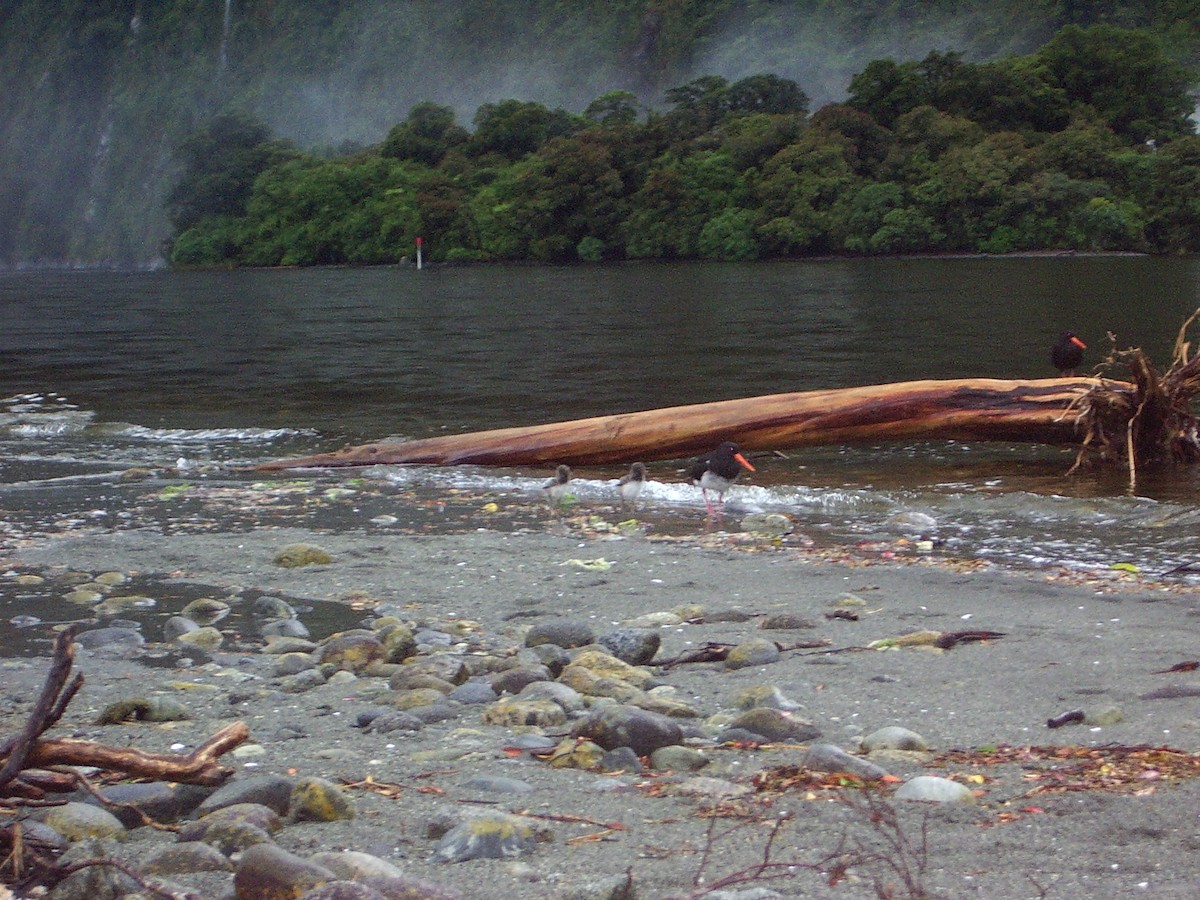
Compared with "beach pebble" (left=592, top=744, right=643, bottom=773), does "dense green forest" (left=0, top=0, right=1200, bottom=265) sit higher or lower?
higher

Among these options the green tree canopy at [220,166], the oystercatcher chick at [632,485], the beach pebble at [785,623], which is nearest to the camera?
the beach pebble at [785,623]

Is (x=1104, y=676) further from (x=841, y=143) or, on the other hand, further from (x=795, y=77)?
(x=795, y=77)

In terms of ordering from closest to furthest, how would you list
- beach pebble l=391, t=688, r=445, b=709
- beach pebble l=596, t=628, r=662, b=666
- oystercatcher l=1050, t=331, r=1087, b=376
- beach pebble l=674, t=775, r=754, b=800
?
beach pebble l=674, t=775, r=754, b=800
beach pebble l=391, t=688, r=445, b=709
beach pebble l=596, t=628, r=662, b=666
oystercatcher l=1050, t=331, r=1087, b=376

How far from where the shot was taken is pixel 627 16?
187 metres

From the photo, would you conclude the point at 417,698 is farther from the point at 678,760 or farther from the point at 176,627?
the point at 176,627

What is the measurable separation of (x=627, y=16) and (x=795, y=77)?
3866 centimetres

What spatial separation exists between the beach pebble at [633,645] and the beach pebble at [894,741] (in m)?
1.70

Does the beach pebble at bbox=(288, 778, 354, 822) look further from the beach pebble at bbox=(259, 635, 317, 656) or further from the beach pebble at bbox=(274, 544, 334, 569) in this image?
the beach pebble at bbox=(274, 544, 334, 569)

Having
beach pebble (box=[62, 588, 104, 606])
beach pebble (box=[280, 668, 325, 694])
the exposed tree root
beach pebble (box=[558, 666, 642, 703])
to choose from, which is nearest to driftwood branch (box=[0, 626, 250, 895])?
beach pebble (box=[280, 668, 325, 694])

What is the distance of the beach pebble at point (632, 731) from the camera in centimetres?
440

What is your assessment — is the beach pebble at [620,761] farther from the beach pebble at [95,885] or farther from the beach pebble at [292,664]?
the beach pebble at [292,664]

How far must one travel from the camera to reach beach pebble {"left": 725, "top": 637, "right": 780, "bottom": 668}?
5895 millimetres

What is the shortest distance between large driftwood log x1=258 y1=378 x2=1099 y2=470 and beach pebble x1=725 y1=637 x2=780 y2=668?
6539 mm

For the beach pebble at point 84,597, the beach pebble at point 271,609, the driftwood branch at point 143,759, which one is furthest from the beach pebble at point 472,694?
the beach pebble at point 84,597
